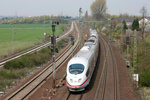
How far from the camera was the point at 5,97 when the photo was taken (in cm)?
1819

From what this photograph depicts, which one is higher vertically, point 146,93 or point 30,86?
point 146,93

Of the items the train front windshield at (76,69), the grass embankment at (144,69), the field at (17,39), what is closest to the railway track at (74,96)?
the train front windshield at (76,69)

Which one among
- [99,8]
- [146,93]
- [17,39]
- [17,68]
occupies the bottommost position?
[17,68]

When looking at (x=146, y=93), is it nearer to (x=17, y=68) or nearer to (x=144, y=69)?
(x=144, y=69)

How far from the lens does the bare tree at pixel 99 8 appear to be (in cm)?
12850

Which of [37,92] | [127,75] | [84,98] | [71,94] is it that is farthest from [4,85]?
[127,75]

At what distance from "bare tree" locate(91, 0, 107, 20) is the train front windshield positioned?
113 meters

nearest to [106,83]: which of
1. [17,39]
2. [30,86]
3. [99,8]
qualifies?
[30,86]

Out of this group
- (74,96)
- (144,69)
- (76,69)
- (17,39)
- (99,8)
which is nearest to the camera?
(74,96)

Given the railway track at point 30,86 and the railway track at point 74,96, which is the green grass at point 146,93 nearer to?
the railway track at point 74,96

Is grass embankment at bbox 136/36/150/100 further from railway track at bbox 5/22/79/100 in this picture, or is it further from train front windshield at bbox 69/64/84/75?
railway track at bbox 5/22/79/100

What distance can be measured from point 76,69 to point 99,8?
117m

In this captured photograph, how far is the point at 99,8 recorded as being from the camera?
425ft

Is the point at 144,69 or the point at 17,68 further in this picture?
the point at 17,68
